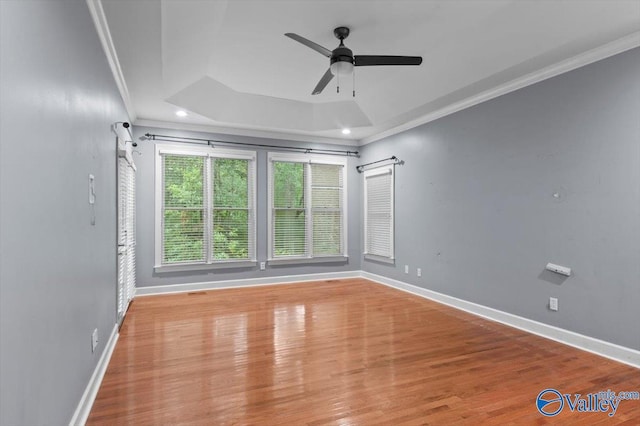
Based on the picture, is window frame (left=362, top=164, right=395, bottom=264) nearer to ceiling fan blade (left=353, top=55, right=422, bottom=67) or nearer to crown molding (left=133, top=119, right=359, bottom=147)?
crown molding (left=133, top=119, right=359, bottom=147)

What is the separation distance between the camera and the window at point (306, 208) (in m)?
6.44

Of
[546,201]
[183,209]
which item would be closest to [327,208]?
[183,209]

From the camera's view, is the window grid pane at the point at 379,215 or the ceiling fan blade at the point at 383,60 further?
the window grid pane at the point at 379,215

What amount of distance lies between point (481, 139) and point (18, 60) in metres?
4.53

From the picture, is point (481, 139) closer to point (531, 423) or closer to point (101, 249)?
point (531, 423)

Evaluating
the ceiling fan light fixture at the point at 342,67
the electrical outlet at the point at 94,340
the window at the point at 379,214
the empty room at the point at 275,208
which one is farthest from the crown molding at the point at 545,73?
the electrical outlet at the point at 94,340

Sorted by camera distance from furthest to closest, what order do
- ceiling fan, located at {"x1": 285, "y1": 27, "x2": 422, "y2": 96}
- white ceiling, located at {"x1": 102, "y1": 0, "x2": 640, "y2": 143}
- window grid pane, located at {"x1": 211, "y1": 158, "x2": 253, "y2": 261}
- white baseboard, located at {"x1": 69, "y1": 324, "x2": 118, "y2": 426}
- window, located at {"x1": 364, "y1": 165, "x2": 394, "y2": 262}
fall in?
1. window, located at {"x1": 364, "y1": 165, "x2": 394, "y2": 262}
2. window grid pane, located at {"x1": 211, "y1": 158, "x2": 253, "y2": 261}
3. ceiling fan, located at {"x1": 285, "y1": 27, "x2": 422, "y2": 96}
4. white ceiling, located at {"x1": 102, "y1": 0, "x2": 640, "y2": 143}
5. white baseboard, located at {"x1": 69, "y1": 324, "x2": 118, "y2": 426}

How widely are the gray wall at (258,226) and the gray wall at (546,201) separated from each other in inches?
76.6

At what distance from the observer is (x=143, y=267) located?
5.45 meters

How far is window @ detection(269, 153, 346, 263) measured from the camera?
644 cm

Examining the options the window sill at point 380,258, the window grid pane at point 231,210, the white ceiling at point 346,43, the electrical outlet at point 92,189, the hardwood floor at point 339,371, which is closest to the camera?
the hardwood floor at point 339,371

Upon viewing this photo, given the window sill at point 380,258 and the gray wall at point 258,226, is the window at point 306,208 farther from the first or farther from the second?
the window sill at point 380,258

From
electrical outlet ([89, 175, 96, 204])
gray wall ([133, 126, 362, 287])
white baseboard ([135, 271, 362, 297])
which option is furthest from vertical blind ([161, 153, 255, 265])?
electrical outlet ([89, 175, 96, 204])

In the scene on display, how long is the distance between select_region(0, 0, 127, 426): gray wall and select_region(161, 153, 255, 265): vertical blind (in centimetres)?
310
